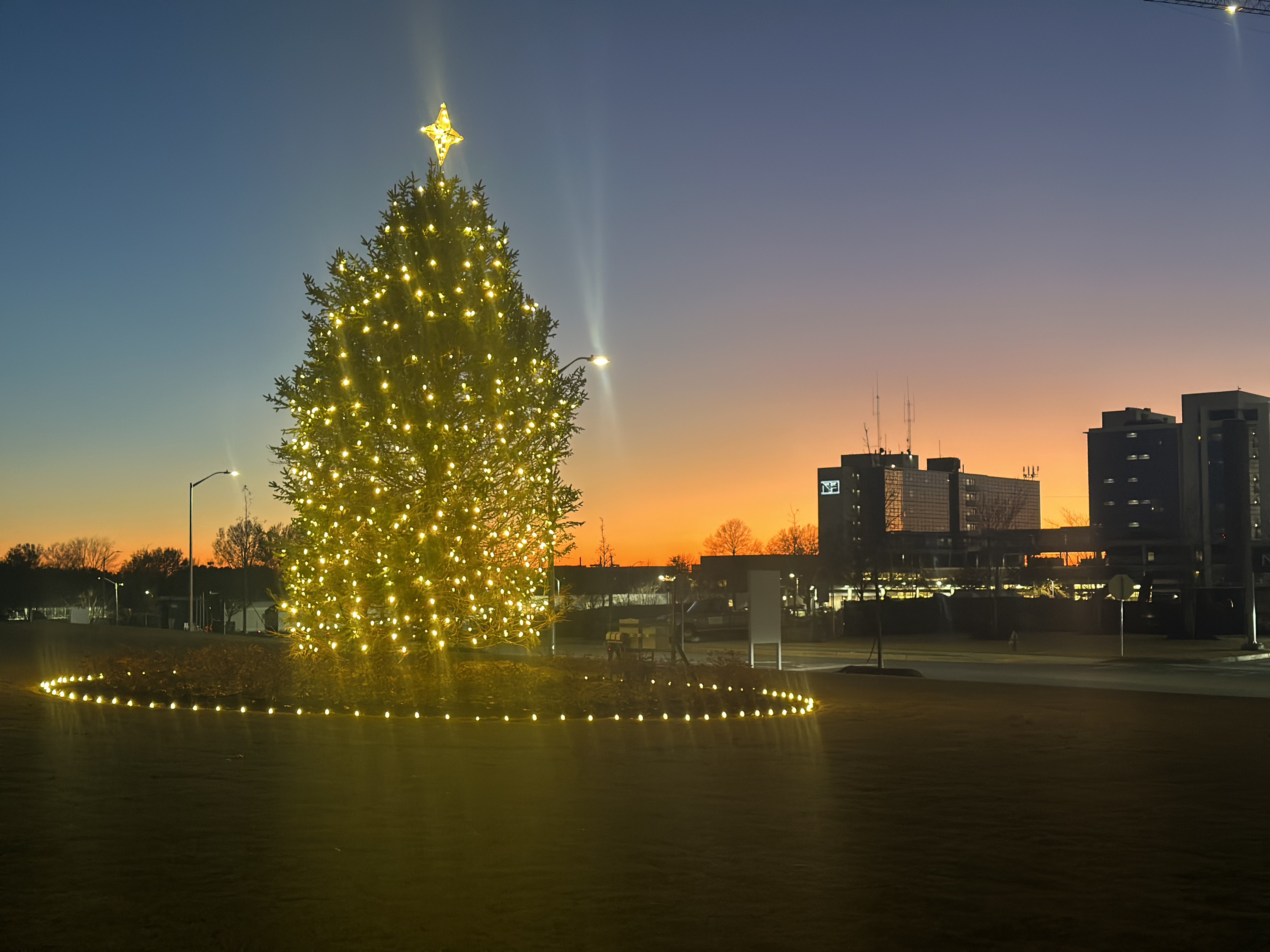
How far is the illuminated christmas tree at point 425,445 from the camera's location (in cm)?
1986

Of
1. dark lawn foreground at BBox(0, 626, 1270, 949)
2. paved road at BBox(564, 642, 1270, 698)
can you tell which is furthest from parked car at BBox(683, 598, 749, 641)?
dark lawn foreground at BBox(0, 626, 1270, 949)

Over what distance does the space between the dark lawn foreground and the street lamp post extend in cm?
5128

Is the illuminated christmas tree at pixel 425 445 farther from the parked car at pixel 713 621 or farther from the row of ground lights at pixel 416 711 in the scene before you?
the parked car at pixel 713 621

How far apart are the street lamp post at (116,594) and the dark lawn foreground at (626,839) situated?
168 ft

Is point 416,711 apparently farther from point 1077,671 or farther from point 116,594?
point 116,594

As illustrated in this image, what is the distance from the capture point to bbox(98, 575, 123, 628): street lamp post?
7981 cm

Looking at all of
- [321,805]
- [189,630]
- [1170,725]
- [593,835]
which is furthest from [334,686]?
[189,630]

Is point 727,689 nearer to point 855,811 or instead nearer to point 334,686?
point 334,686

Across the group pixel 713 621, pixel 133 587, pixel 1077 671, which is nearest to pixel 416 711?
pixel 1077 671

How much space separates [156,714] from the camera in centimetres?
1736

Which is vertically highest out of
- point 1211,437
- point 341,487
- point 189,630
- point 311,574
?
point 1211,437

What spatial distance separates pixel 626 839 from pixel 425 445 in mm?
12203

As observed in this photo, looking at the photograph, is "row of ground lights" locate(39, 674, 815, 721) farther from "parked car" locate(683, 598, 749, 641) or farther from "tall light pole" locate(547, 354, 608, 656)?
"parked car" locate(683, 598, 749, 641)

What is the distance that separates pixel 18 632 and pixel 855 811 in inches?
1896
